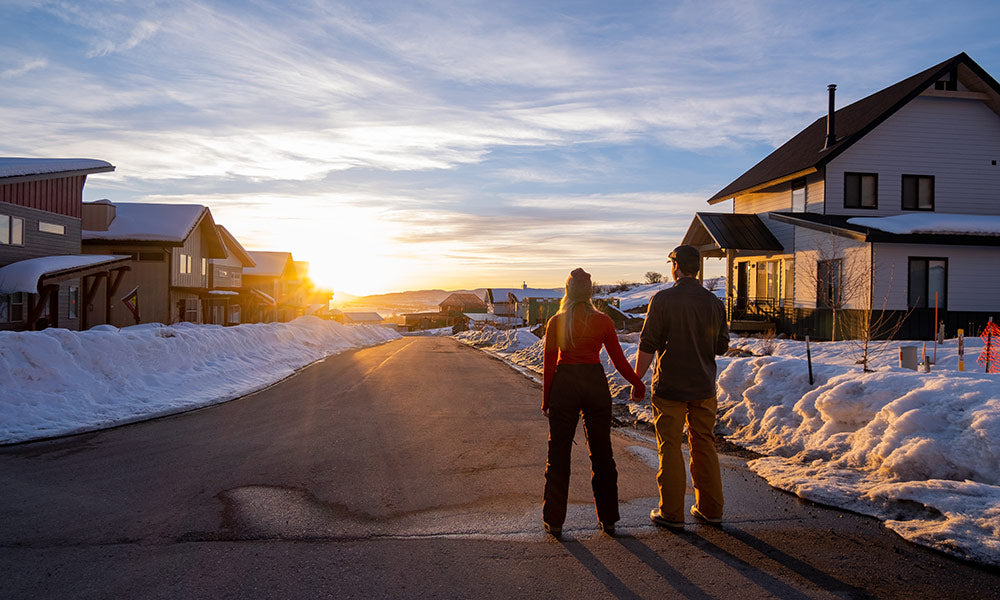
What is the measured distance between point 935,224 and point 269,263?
5741cm

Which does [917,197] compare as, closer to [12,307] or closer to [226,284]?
[12,307]

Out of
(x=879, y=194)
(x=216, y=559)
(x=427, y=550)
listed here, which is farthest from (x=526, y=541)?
(x=879, y=194)

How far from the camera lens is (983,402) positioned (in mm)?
6480

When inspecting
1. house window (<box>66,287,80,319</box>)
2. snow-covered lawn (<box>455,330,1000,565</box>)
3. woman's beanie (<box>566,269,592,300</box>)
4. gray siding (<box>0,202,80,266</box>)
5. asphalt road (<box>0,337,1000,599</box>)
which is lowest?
asphalt road (<box>0,337,1000,599</box>)

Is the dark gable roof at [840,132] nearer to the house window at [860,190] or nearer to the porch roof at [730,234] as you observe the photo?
the house window at [860,190]

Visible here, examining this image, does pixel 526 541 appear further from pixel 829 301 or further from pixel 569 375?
pixel 829 301

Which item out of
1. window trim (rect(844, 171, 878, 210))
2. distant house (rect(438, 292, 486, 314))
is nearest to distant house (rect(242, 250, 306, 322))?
distant house (rect(438, 292, 486, 314))

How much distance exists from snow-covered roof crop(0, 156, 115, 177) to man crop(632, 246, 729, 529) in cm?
2680

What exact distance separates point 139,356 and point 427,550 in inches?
496

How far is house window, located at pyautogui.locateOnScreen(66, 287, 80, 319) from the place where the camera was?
2918cm

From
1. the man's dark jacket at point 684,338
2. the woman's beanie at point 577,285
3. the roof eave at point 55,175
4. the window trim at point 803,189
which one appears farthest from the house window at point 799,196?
the roof eave at point 55,175

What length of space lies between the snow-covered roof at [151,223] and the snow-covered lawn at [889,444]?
3630 centimetres

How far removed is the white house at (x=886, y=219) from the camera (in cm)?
2192

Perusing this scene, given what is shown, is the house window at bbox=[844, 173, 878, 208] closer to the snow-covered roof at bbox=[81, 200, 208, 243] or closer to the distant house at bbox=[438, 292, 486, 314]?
the snow-covered roof at bbox=[81, 200, 208, 243]
